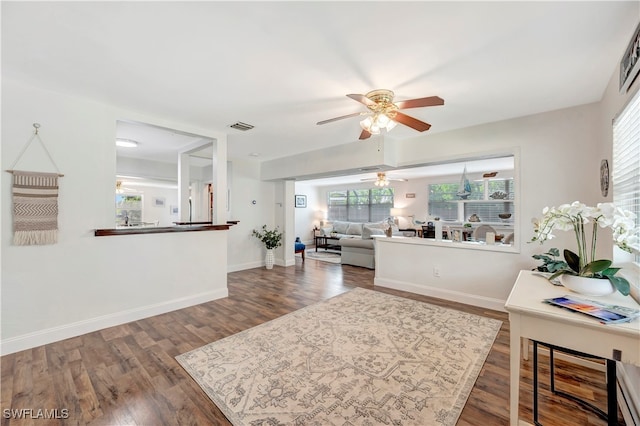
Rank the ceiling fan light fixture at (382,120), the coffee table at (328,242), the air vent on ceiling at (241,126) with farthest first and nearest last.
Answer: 1. the coffee table at (328,242)
2. the air vent on ceiling at (241,126)
3. the ceiling fan light fixture at (382,120)

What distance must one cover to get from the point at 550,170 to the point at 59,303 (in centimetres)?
549

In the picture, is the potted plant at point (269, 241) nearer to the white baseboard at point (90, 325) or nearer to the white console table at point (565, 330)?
the white baseboard at point (90, 325)

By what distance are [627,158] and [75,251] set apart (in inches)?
192

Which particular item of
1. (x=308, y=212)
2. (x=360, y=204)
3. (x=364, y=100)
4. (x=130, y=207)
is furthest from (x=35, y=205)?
(x=360, y=204)

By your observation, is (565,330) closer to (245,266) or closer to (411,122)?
(411,122)

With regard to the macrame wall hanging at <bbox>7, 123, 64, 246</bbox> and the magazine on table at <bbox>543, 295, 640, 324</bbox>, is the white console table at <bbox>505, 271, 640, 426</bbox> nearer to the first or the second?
the magazine on table at <bbox>543, 295, 640, 324</bbox>

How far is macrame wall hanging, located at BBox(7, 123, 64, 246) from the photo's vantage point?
2.40m

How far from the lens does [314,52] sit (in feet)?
6.15

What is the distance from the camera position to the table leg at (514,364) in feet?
4.49

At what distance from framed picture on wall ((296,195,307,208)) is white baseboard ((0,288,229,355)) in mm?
6324

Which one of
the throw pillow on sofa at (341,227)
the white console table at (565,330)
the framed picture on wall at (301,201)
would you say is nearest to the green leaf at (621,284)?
the white console table at (565,330)

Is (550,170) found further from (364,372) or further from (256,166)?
(256,166)

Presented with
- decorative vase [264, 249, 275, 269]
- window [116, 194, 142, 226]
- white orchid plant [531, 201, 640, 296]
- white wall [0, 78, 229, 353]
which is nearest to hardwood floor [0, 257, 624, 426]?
white wall [0, 78, 229, 353]

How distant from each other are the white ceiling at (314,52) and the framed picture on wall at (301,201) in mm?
6828
